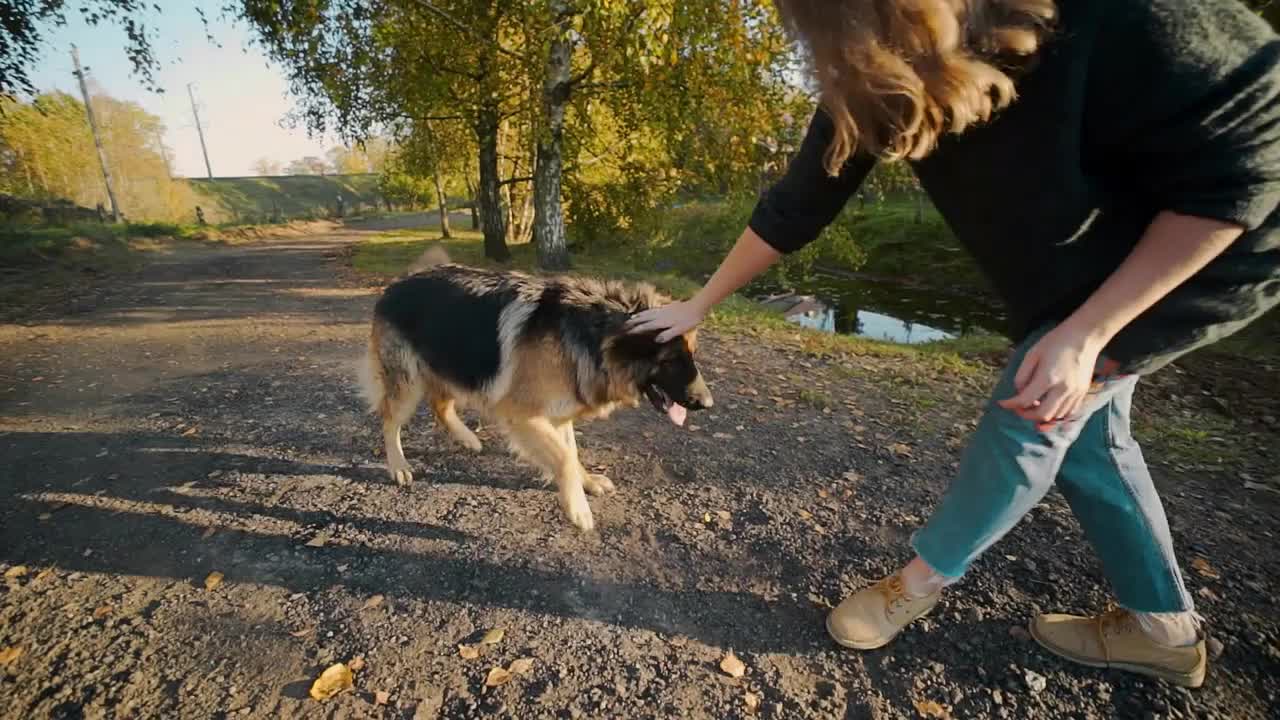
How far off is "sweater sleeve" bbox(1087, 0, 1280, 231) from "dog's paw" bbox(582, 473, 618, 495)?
10.5 feet

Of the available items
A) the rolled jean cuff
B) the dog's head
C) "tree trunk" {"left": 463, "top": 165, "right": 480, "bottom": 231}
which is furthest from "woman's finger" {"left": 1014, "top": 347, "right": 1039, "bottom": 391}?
"tree trunk" {"left": 463, "top": 165, "right": 480, "bottom": 231}

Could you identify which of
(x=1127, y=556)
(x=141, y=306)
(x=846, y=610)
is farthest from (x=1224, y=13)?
(x=141, y=306)

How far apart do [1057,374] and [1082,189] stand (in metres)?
0.51

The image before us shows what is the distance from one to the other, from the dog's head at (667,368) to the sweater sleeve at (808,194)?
1158 mm

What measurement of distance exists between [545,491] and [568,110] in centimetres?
1168

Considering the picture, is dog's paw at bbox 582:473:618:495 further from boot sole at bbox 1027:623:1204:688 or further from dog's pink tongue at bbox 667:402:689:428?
boot sole at bbox 1027:623:1204:688

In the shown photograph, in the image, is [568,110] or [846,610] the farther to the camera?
[568,110]

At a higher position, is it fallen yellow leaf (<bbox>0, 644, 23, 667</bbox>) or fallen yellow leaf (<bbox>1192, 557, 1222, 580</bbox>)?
fallen yellow leaf (<bbox>1192, 557, 1222, 580</bbox>)

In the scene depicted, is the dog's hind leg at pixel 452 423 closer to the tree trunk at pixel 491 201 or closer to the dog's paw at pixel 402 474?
the dog's paw at pixel 402 474

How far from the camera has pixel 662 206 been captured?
15.6 metres

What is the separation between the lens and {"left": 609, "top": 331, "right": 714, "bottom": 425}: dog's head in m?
3.33

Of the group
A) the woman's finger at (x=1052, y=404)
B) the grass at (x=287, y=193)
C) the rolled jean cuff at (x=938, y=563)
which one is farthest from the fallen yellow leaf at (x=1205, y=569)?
the grass at (x=287, y=193)

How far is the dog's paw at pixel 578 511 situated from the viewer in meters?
A: 3.39

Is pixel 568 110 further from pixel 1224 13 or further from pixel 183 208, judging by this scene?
pixel 183 208
